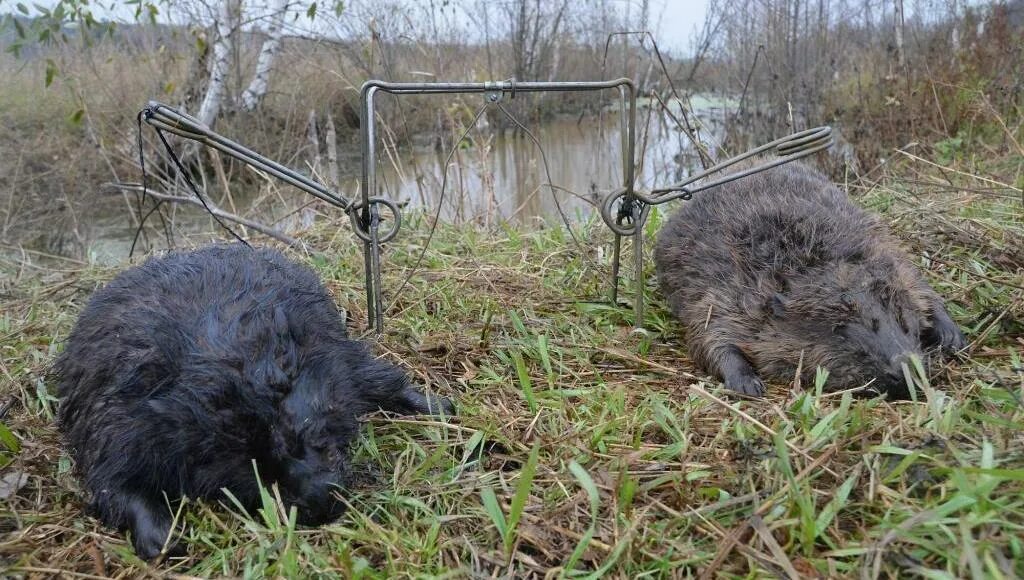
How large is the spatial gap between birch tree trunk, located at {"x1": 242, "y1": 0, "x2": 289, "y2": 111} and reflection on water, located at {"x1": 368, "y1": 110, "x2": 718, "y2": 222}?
179 cm

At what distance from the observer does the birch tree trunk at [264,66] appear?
847 cm

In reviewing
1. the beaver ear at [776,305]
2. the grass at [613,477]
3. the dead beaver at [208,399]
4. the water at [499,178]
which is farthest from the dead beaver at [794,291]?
the water at [499,178]

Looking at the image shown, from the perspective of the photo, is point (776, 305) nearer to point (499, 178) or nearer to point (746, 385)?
point (746, 385)

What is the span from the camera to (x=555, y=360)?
121 inches

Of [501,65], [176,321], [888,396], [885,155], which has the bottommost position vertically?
[888,396]

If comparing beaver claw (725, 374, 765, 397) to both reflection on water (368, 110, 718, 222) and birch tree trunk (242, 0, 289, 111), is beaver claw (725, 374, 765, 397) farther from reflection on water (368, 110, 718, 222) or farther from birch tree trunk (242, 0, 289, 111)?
birch tree trunk (242, 0, 289, 111)

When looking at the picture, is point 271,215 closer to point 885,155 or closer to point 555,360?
point 555,360

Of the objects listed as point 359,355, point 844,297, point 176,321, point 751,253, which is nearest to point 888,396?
point 844,297

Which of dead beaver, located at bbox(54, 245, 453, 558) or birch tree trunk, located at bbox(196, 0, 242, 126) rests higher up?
birch tree trunk, located at bbox(196, 0, 242, 126)

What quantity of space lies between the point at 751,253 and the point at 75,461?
2874 mm

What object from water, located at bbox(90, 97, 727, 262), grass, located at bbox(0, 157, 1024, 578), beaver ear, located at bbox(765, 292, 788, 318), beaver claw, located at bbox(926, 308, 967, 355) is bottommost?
grass, located at bbox(0, 157, 1024, 578)

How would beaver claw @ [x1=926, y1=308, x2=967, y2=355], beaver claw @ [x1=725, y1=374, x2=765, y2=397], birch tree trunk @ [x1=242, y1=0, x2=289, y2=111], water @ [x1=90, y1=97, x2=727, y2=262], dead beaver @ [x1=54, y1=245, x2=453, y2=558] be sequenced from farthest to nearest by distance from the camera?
birch tree trunk @ [x1=242, y1=0, x2=289, y2=111]
water @ [x1=90, y1=97, x2=727, y2=262]
beaver claw @ [x1=926, y1=308, x2=967, y2=355]
beaver claw @ [x1=725, y1=374, x2=765, y2=397]
dead beaver @ [x1=54, y1=245, x2=453, y2=558]

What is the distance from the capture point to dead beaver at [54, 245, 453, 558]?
6.82ft

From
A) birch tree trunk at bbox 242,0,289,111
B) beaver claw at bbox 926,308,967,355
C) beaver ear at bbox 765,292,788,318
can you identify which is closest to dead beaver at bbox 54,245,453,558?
beaver ear at bbox 765,292,788,318
